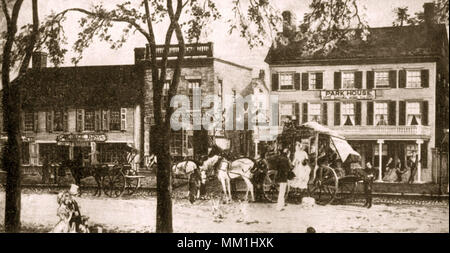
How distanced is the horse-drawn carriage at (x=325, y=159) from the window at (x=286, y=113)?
116mm

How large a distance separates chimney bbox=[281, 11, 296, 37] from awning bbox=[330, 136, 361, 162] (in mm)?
1647

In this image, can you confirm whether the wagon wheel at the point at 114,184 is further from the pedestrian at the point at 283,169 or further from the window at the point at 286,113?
the window at the point at 286,113

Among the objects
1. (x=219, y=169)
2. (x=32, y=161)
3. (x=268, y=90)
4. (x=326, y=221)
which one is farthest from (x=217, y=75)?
(x=32, y=161)

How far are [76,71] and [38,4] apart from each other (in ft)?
3.93

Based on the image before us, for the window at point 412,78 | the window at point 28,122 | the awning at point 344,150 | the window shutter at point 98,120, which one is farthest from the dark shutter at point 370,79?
the window at point 28,122

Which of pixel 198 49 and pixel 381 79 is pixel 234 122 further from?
pixel 381 79

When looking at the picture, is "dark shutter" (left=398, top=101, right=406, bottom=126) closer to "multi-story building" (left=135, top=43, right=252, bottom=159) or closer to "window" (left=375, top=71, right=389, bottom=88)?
"window" (left=375, top=71, right=389, bottom=88)

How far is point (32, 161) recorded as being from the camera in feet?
28.3

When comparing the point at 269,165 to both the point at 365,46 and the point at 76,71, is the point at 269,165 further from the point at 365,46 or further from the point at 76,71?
the point at 76,71

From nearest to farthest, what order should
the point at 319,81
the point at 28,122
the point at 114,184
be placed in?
the point at 319,81, the point at 114,184, the point at 28,122

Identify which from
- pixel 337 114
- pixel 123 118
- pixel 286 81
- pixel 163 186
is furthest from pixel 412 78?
pixel 123 118

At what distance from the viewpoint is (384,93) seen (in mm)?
7262

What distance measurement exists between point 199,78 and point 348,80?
2261mm
